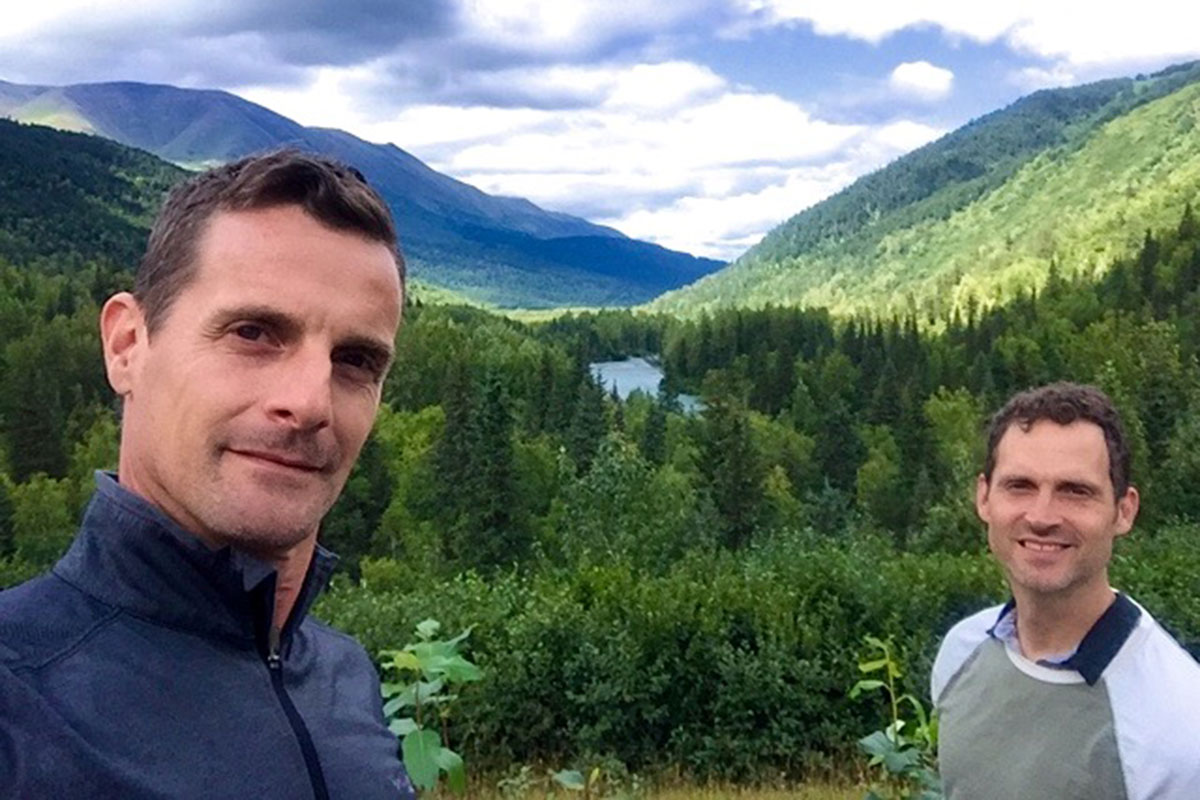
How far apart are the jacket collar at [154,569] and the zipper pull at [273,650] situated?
7 cm

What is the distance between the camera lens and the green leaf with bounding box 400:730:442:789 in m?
2.21

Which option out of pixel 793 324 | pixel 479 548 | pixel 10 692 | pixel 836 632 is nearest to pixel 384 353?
pixel 10 692

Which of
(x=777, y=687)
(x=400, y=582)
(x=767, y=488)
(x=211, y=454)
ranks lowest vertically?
(x=400, y=582)

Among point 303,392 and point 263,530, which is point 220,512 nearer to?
point 263,530

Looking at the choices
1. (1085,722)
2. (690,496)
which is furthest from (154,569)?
(690,496)

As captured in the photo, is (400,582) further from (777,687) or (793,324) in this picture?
(793,324)

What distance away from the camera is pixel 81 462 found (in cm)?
5197

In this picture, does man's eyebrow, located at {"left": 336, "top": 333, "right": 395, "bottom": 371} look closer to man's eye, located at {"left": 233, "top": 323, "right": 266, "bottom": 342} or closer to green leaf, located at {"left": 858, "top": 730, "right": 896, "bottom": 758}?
man's eye, located at {"left": 233, "top": 323, "right": 266, "bottom": 342}

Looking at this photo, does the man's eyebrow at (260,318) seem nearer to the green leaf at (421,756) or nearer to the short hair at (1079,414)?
the green leaf at (421,756)

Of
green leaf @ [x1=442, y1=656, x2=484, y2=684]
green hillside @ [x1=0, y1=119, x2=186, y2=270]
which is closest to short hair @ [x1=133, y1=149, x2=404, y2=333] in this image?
green leaf @ [x1=442, y1=656, x2=484, y2=684]

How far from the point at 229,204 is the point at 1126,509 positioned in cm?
224

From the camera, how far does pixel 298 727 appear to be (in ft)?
4.46

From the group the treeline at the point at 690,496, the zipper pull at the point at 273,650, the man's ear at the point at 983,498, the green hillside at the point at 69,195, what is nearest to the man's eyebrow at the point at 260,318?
the zipper pull at the point at 273,650

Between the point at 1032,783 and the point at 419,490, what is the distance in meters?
50.5
